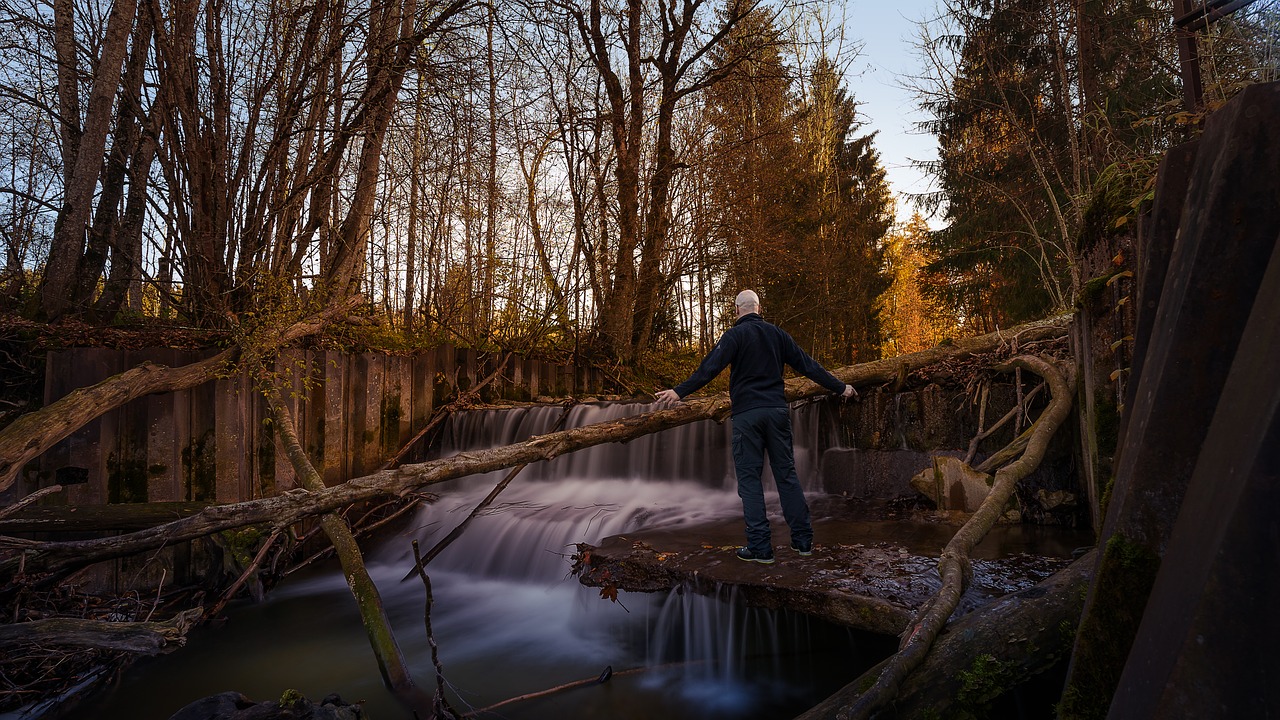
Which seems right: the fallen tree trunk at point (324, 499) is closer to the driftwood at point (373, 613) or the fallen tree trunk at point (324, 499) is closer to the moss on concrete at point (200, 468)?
the driftwood at point (373, 613)

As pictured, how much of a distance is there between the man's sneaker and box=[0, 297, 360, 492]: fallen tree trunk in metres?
5.57

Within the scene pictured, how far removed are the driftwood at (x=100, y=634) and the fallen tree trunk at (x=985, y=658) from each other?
350 cm

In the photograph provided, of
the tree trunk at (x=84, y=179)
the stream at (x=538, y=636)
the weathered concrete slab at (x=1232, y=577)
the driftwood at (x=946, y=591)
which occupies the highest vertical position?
the tree trunk at (x=84, y=179)

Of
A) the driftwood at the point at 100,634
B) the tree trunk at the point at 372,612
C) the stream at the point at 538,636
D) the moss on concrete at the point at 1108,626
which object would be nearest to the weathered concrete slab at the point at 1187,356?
the moss on concrete at the point at 1108,626

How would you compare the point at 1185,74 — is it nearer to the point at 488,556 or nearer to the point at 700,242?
the point at 488,556

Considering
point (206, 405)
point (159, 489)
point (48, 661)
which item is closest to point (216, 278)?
point (206, 405)

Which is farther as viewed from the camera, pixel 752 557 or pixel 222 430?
pixel 222 430

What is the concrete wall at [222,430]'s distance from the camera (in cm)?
639

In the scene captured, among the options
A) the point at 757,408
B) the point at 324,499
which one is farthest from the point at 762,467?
the point at 324,499

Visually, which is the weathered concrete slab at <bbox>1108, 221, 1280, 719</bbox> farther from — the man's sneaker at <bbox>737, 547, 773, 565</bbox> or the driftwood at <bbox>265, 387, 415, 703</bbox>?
the driftwood at <bbox>265, 387, 415, 703</bbox>

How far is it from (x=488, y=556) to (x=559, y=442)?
2220mm

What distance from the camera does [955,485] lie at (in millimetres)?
6234

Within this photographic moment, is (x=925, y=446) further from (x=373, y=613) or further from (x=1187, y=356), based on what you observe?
(x=373, y=613)

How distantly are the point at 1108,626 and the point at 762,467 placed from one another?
3.16 meters
